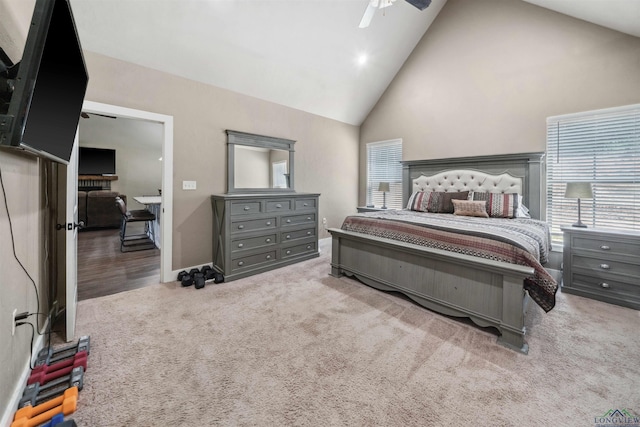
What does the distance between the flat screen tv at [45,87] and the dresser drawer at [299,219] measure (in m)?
2.58

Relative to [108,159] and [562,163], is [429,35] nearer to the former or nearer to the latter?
[562,163]

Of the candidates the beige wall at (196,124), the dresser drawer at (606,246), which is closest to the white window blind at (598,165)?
the dresser drawer at (606,246)

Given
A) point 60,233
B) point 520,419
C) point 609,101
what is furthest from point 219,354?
point 609,101

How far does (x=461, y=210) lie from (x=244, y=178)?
3210 millimetres

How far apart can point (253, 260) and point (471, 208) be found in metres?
3.08

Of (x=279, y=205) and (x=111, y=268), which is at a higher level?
(x=279, y=205)

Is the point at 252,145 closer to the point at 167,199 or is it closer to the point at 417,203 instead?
the point at 167,199

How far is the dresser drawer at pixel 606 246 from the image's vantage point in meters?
2.57

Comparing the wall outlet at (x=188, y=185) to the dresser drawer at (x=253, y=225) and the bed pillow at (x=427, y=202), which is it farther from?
the bed pillow at (x=427, y=202)

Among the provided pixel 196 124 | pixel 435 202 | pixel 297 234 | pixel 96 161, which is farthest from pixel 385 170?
pixel 96 161

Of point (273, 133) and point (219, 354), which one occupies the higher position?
point (273, 133)

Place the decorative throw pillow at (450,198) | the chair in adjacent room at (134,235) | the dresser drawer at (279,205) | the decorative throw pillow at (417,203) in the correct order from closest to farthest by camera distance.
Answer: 1. the dresser drawer at (279,205)
2. the decorative throw pillow at (450,198)
3. the decorative throw pillow at (417,203)
4. the chair in adjacent room at (134,235)

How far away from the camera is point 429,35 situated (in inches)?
180

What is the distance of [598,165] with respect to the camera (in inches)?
126
